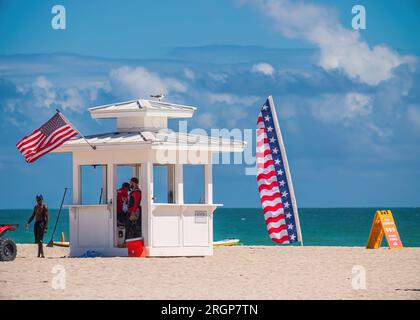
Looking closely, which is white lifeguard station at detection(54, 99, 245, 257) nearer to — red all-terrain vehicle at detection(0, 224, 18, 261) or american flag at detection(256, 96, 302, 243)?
red all-terrain vehicle at detection(0, 224, 18, 261)

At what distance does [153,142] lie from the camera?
76.4 feet

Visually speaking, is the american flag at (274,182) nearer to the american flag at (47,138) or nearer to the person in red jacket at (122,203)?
the american flag at (47,138)

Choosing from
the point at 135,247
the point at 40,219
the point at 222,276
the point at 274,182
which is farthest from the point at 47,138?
the point at 274,182

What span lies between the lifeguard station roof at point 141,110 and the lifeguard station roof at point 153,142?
Result: 0.41 m

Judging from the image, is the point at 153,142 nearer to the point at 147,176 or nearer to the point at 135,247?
the point at 147,176

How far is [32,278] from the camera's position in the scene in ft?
63.1

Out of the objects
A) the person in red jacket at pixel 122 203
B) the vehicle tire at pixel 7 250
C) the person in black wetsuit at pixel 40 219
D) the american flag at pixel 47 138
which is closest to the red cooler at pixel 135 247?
the person in red jacket at pixel 122 203

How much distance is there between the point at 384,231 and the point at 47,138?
364 inches

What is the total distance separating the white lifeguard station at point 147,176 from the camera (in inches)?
934

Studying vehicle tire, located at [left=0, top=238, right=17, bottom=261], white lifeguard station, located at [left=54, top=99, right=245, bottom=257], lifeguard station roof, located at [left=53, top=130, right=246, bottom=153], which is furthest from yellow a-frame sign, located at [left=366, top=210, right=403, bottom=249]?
vehicle tire, located at [left=0, top=238, right=17, bottom=261]

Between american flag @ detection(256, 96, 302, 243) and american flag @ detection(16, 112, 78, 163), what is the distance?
4.79m

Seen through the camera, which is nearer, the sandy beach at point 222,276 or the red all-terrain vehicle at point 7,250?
the sandy beach at point 222,276
